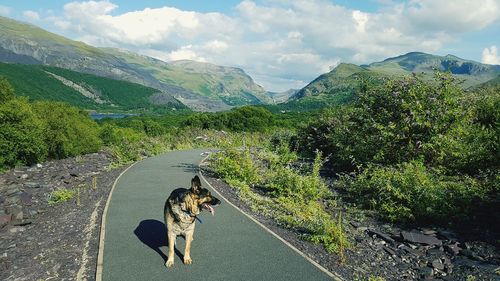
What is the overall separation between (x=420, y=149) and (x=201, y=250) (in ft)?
35.2

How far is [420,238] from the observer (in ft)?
30.8

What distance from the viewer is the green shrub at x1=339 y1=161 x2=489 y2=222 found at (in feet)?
35.0

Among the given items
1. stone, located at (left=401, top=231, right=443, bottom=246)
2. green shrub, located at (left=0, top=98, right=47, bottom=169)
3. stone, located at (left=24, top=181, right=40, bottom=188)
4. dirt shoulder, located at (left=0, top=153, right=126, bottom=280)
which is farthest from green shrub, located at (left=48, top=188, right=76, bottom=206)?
stone, located at (left=401, top=231, right=443, bottom=246)

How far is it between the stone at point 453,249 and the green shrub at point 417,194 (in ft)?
4.78

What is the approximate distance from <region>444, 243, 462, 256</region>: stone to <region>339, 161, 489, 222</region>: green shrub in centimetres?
146

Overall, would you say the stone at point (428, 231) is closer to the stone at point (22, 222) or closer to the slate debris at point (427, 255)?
the slate debris at point (427, 255)

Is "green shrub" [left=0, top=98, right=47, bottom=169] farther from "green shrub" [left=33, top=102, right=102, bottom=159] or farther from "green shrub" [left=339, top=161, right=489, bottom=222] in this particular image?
"green shrub" [left=339, top=161, right=489, bottom=222]

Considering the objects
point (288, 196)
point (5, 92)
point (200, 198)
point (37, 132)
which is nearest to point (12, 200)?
point (37, 132)

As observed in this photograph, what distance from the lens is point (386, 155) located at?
15922mm

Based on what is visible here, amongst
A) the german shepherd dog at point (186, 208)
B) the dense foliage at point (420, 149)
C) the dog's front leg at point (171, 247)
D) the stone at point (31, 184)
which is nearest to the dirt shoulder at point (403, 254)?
the dense foliage at point (420, 149)

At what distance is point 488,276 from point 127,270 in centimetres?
722

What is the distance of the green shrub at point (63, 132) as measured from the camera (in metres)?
24.6

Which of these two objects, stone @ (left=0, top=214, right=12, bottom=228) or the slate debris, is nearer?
the slate debris

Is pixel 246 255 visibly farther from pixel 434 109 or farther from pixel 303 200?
pixel 434 109
